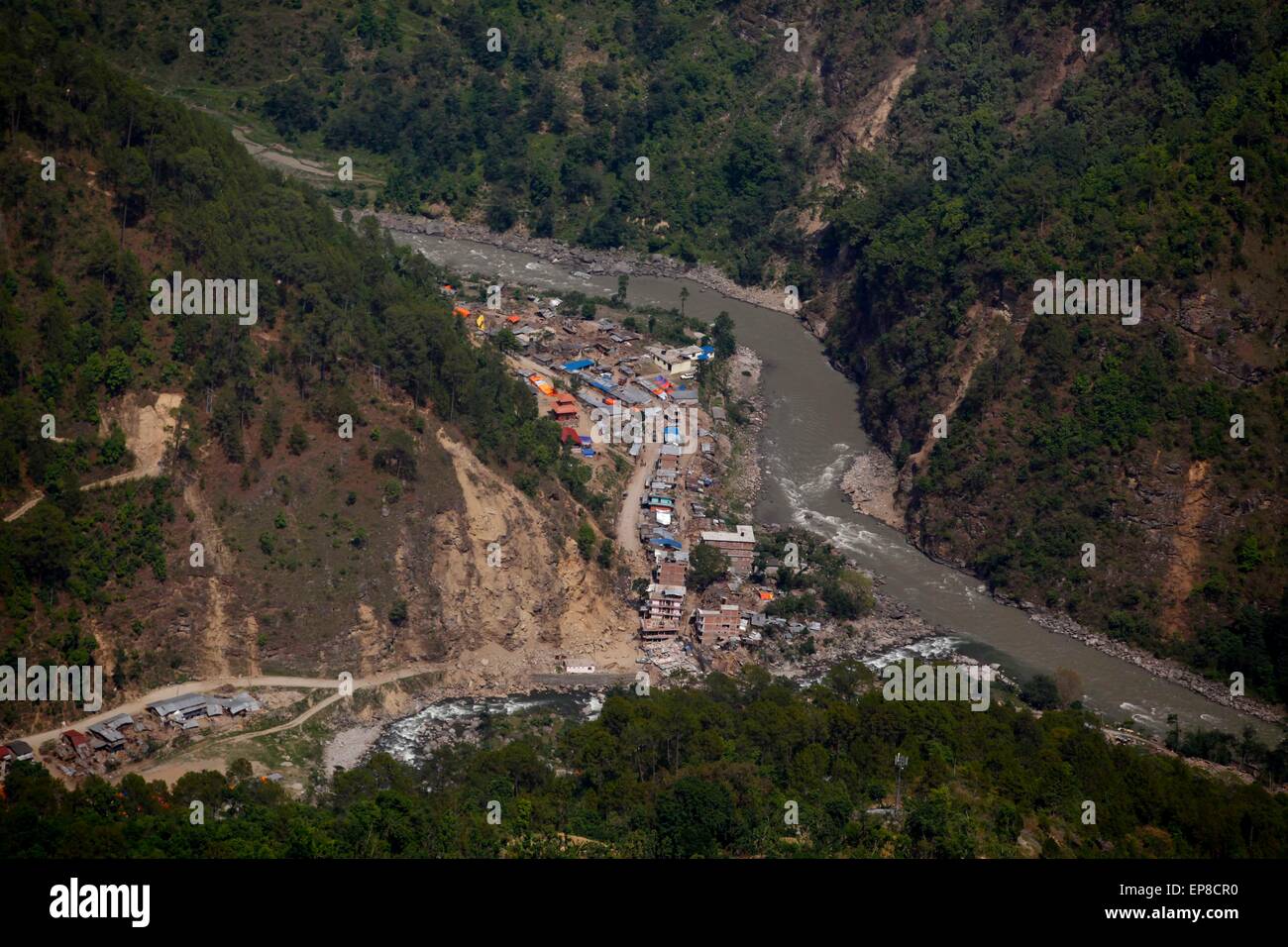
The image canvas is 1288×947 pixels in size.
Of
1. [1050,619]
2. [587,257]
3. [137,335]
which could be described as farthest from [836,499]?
[137,335]

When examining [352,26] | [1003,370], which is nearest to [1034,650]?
[1003,370]

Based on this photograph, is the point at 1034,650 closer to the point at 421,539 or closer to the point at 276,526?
the point at 421,539

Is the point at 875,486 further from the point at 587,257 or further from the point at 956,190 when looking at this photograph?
the point at 587,257
